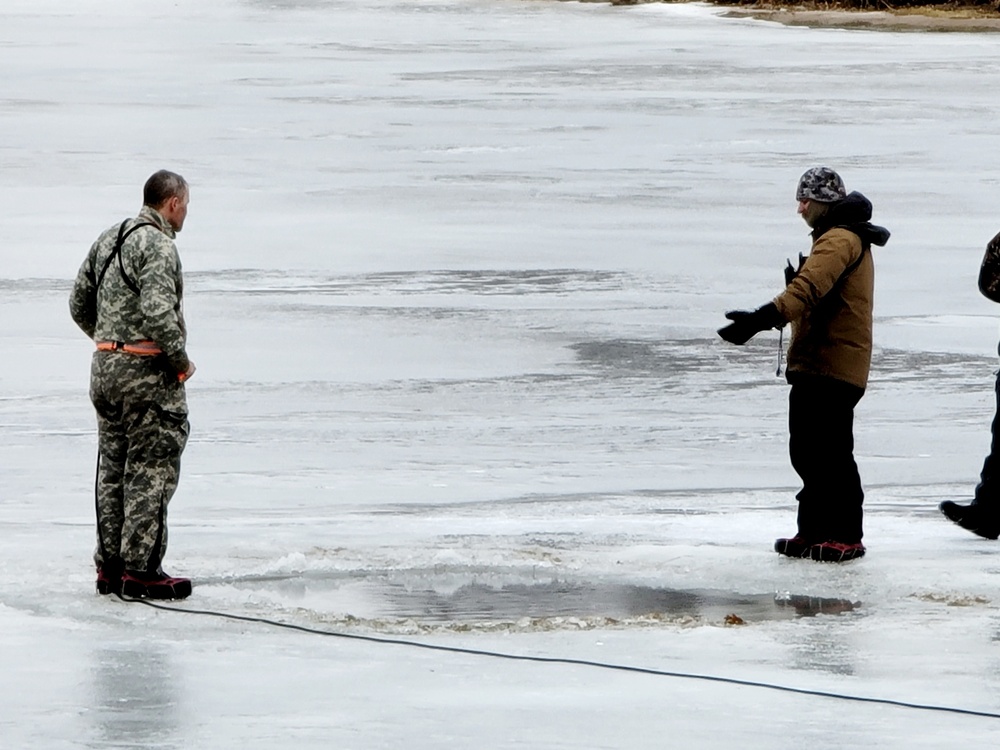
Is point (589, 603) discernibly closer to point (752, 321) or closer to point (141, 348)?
point (752, 321)

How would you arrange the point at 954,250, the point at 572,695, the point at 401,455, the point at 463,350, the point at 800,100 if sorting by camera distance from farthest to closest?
the point at 800,100
the point at 954,250
the point at 463,350
the point at 401,455
the point at 572,695

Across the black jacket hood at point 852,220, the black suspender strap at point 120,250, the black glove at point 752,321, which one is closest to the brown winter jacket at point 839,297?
the black jacket hood at point 852,220

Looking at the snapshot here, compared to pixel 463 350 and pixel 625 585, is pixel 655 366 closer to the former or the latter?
pixel 463 350

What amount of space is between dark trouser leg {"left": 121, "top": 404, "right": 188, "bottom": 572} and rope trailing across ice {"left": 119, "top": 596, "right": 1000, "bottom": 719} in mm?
174

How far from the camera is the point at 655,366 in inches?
495

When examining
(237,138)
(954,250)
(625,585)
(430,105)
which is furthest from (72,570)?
(430,105)

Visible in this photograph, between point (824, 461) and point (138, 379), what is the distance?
8.74 ft

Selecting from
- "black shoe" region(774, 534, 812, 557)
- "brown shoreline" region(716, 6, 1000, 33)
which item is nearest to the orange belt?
"black shoe" region(774, 534, 812, 557)

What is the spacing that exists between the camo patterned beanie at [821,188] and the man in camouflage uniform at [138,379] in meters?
2.32

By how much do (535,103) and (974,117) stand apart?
20.2 feet

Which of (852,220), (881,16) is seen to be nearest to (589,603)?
(852,220)

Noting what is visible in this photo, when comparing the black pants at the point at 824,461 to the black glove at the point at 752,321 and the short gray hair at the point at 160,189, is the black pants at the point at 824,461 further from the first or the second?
the short gray hair at the point at 160,189

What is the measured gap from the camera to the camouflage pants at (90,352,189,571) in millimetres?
7145

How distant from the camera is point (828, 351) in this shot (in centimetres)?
777
